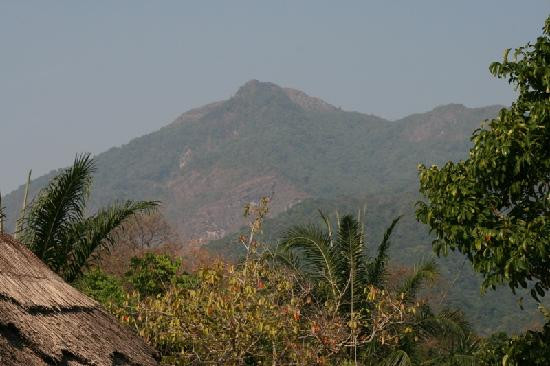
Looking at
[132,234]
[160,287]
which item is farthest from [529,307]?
[160,287]

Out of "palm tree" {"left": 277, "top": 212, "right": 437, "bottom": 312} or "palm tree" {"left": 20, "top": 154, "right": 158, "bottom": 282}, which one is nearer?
"palm tree" {"left": 20, "top": 154, "right": 158, "bottom": 282}

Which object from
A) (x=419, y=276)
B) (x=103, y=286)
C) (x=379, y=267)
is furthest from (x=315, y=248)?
(x=103, y=286)

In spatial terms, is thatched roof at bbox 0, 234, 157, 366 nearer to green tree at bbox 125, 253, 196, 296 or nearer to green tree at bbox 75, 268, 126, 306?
green tree at bbox 75, 268, 126, 306

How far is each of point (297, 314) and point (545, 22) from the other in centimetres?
511

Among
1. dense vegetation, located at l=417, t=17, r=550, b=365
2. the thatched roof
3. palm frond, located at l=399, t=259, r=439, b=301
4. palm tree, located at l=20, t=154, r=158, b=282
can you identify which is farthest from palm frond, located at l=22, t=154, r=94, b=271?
palm frond, located at l=399, t=259, r=439, b=301

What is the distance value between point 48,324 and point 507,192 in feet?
16.6

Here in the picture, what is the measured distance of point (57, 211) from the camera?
43.4ft

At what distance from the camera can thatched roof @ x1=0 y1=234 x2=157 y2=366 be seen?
8062 millimetres

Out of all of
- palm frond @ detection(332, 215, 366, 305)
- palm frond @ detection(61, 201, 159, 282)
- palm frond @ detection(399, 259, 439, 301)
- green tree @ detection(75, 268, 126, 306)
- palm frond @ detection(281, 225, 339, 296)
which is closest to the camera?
palm frond @ detection(61, 201, 159, 282)

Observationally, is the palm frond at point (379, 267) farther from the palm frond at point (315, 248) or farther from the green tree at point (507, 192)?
the green tree at point (507, 192)

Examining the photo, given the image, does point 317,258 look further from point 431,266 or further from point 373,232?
point 373,232

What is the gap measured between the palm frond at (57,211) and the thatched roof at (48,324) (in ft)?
6.68

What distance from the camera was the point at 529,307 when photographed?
86.8 metres

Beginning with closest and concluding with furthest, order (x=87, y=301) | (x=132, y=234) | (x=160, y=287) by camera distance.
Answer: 1. (x=87, y=301)
2. (x=160, y=287)
3. (x=132, y=234)
